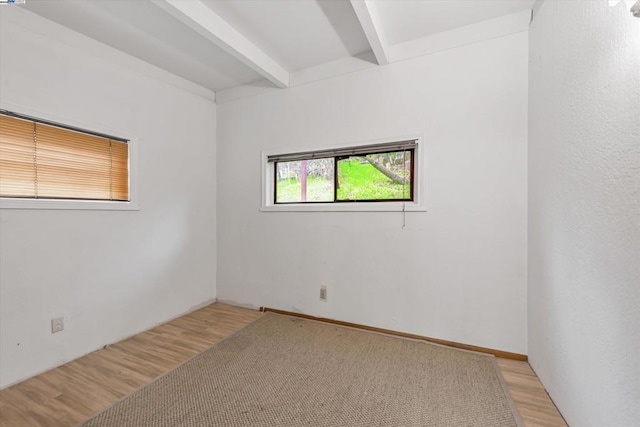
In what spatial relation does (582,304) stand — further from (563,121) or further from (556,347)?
(563,121)

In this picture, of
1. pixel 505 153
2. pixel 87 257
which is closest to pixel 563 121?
pixel 505 153

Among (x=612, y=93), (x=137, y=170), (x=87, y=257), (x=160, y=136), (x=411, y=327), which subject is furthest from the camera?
(x=160, y=136)

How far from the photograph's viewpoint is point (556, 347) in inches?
60.3

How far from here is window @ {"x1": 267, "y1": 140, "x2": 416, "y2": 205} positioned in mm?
2498

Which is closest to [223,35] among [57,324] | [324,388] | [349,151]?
[349,151]

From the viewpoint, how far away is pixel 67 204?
206cm

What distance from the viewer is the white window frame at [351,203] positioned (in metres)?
2.31

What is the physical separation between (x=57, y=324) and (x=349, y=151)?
114 inches

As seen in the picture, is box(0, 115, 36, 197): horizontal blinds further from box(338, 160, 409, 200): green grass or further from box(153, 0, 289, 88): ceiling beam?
box(338, 160, 409, 200): green grass

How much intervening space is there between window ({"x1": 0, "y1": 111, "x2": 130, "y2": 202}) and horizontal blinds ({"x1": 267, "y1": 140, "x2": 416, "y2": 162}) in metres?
1.53

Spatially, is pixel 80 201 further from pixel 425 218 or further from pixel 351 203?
pixel 425 218

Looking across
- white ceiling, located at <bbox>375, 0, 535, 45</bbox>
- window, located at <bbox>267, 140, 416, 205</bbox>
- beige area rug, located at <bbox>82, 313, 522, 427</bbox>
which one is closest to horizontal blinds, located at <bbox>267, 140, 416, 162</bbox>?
window, located at <bbox>267, 140, 416, 205</bbox>

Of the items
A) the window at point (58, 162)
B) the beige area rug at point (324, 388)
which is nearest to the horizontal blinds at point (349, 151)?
the window at point (58, 162)

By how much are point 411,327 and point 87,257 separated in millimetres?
2933
